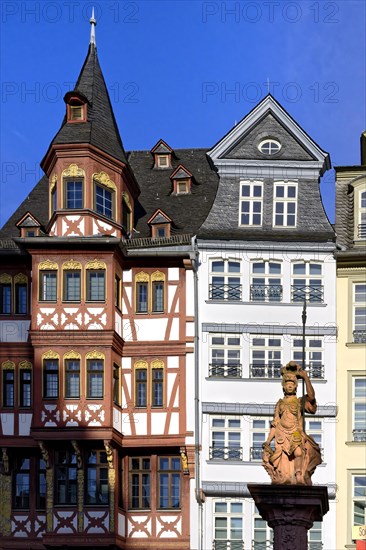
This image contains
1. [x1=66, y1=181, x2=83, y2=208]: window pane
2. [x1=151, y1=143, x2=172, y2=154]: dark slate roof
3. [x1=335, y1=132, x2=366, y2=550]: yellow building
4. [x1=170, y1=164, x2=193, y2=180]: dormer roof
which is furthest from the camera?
[x1=151, y1=143, x2=172, y2=154]: dark slate roof

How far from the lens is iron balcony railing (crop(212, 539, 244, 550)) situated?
53.5 m

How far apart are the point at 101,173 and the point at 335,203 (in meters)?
8.71

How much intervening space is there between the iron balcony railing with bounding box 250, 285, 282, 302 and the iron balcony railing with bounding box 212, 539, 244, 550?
27.3ft

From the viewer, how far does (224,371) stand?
54.7 meters

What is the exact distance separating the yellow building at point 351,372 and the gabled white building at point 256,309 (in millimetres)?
378

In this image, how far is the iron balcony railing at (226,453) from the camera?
54.1 meters

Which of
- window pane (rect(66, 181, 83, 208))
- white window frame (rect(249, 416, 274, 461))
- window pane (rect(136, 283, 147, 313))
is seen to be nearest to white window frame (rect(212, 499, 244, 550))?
white window frame (rect(249, 416, 274, 461))

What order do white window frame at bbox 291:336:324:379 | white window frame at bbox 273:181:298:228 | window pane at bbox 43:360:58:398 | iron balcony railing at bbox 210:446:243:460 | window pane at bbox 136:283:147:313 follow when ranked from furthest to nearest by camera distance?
white window frame at bbox 273:181:298:228 < window pane at bbox 136:283:147:313 < white window frame at bbox 291:336:324:379 < window pane at bbox 43:360:58:398 < iron balcony railing at bbox 210:446:243:460

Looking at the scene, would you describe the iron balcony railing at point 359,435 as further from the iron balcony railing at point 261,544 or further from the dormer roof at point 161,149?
the dormer roof at point 161,149

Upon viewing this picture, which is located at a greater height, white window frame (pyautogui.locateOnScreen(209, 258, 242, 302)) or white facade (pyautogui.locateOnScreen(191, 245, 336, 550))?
white window frame (pyautogui.locateOnScreen(209, 258, 242, 302))

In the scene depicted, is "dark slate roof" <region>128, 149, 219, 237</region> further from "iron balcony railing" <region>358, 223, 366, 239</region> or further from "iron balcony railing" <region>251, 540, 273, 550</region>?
"iron balcony railing" <region>251, 540, 273, 550</region>

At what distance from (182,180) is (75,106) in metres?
5.25

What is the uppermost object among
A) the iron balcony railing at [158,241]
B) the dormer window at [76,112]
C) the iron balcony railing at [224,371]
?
the dormer window at [76,112]

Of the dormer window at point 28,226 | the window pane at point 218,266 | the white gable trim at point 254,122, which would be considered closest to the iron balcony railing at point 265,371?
the window pane at point 218,266
